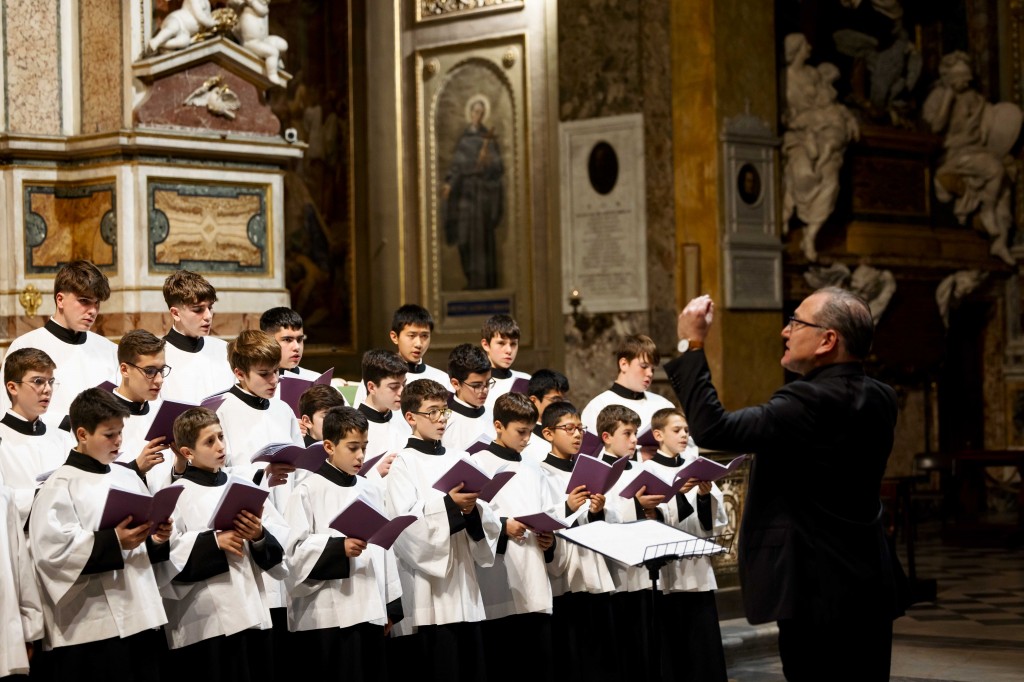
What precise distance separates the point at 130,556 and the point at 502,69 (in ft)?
30.7

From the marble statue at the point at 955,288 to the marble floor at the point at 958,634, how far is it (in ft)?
11.4

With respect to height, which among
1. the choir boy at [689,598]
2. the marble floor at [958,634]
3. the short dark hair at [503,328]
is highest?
the short dark hair at [503,328]

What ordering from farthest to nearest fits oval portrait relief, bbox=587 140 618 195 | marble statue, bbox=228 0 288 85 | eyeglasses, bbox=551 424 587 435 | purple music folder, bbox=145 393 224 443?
1. oval portrait relief, bbox=587 140 618 195
2. marble statue, bbox=228 0 288 85
3. eyeglasses, bbox=551 424 587 435
4. purple music folder, bbox=145 393 224 443

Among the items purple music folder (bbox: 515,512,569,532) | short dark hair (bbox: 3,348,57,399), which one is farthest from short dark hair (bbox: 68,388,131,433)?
purple music folder (bbox: 515,512,569,532)

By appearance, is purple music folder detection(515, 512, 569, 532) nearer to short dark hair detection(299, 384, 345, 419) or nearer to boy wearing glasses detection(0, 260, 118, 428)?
short dark hair detection(299, 384, 345, 419)

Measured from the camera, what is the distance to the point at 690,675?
7.23m

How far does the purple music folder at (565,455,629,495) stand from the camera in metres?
6.21

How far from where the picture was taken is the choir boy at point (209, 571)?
533 cm

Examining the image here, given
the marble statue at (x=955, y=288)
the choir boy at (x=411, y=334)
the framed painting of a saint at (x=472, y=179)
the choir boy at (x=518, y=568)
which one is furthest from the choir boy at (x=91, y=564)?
the marble statue at (x=955, y=288)

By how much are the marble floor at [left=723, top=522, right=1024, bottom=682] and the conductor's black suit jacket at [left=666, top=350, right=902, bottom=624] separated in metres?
3.77

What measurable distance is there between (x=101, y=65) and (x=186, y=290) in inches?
93.1

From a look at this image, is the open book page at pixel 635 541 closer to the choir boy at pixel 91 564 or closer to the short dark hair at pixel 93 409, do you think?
the choir boy at pixel 91 564

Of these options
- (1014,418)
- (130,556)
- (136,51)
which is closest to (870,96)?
(1014,418)

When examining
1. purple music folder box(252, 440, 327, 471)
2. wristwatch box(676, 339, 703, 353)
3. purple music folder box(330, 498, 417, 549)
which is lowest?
purple music folder box(330, 498, 417, 549)
